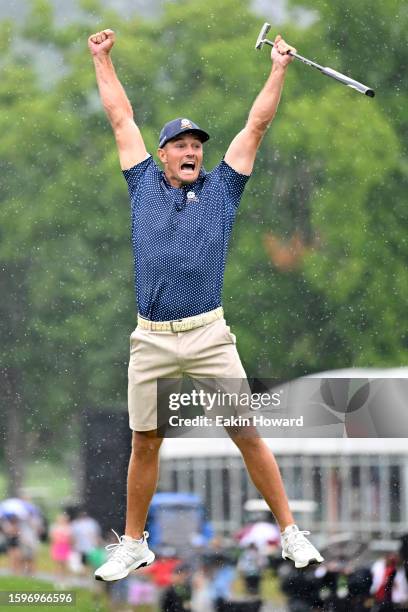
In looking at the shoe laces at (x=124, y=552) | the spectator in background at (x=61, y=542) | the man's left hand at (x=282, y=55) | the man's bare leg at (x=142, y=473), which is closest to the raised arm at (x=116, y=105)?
the man's left hand at (x=282, y=55)

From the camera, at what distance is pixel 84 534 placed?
12.4 metres

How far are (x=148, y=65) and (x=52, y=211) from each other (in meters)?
1.75

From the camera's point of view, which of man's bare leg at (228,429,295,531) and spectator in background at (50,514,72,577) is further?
spectator in background at (50,514,72,577)

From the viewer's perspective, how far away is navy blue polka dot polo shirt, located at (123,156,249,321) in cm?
549

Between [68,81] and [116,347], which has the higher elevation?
[68,81]

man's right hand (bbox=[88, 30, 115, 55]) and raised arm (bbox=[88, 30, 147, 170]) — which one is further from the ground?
man's right hand (bbox=[88, 30, 115, 55])

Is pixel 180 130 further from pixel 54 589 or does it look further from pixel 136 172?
pixel 54 589

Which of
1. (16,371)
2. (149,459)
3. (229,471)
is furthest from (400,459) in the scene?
(149,459)

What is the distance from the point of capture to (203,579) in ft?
40.7

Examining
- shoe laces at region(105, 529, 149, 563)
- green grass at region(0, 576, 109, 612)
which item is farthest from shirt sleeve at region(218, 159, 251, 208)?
green grass at region(0, 576, 109, 612)

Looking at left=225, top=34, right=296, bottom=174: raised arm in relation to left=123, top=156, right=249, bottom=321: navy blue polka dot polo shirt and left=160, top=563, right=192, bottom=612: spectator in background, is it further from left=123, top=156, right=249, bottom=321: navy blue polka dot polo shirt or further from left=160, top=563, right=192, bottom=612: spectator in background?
left=160, top=563, right=192, bottom=612: spectator in background

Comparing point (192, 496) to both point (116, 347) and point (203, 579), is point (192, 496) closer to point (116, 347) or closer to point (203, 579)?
point (203, 579)

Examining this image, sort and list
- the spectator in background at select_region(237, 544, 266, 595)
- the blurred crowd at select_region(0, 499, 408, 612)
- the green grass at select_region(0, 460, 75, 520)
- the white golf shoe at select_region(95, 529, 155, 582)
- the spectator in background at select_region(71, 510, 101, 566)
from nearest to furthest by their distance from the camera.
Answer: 1. the white golf shoe at select_region(95, 529, 155, 582)
2. the blurred crowd at select_region(0, 499, 408, 612)
3. the spectator in background at select_region(237, 544, 266, 595)
4. the spectator in background at select_region(71, 510, 101, 566)
5. the green grass at select_region(0, 460, 75, 520)

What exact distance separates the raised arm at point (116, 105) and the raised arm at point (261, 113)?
15.0 inches
